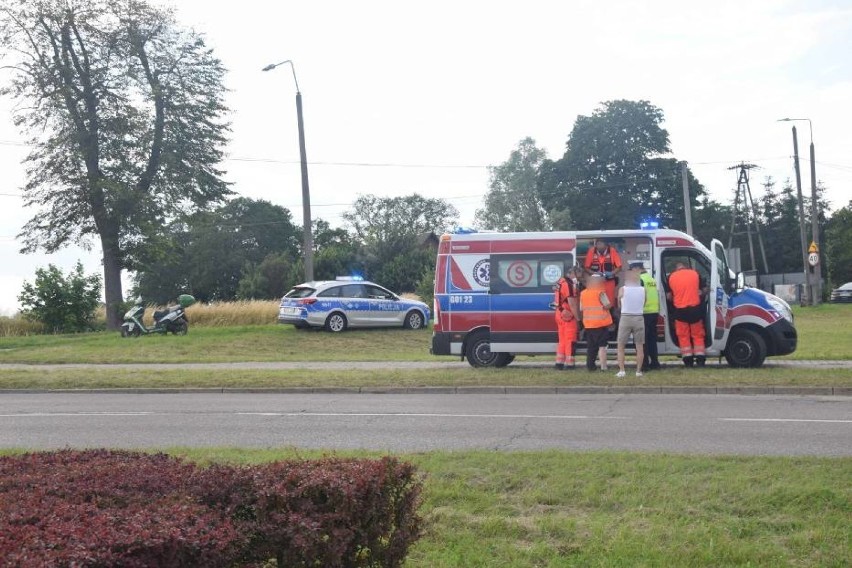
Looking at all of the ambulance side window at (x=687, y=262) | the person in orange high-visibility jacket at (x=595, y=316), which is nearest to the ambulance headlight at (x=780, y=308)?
the ambulance side window at (x=687, y=262)

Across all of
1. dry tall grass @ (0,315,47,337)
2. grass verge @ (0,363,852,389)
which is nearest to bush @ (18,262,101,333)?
dry tall grass @ (0,315,47,337)

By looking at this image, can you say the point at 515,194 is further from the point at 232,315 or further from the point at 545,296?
the point at 545,296

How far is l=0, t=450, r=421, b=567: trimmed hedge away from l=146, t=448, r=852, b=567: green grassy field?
0.95 metres

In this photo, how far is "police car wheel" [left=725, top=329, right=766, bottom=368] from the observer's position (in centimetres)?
1781

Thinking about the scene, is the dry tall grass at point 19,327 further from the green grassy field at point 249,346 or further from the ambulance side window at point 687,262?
the ambulance side window at point 687,262

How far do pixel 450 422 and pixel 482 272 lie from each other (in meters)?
7.34

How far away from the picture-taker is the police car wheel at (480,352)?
1905 cm

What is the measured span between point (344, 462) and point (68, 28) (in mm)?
36696

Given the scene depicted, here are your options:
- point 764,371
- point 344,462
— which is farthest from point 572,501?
point 764,371

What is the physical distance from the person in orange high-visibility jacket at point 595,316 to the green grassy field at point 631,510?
346 inches

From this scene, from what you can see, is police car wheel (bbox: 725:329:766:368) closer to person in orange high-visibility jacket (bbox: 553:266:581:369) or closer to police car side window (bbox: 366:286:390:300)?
person in orange high-visibility jacket (bbox: 553:266:581:369)

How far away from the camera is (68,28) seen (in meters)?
37.6

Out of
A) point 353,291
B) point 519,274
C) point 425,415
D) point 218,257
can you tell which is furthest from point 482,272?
point 218,257

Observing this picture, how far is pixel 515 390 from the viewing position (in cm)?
1581
